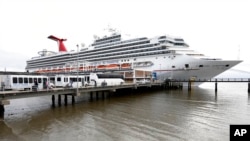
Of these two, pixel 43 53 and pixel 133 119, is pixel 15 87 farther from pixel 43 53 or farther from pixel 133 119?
pixel 43 53

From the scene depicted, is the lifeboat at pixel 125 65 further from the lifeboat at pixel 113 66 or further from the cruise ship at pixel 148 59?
the lifeboat at pixel 113 66

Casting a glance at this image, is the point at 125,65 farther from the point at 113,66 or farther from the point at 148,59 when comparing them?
the point at 148,59

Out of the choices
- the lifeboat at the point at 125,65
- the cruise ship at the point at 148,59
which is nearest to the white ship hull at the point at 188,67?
the cruise ship at the point at 148,59

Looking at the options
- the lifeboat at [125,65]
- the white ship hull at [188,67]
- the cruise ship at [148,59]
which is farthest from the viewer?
the lifeboat at [125,65]

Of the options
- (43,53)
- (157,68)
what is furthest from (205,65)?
(43,53)

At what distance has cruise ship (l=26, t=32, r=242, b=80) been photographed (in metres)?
42.1

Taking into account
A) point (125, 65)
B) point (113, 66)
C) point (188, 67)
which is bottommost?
point (188, 67)

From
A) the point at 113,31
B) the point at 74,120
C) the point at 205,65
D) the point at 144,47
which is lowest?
the point at 74,120

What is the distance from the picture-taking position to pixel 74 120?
48.0ft

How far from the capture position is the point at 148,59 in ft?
164

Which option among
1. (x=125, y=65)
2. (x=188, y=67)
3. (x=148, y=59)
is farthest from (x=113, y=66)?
(x=188, y=67)

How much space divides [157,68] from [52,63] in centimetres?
4785

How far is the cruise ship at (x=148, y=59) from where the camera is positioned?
42125 millimetres

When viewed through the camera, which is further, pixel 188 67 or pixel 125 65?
pixel 125 65
